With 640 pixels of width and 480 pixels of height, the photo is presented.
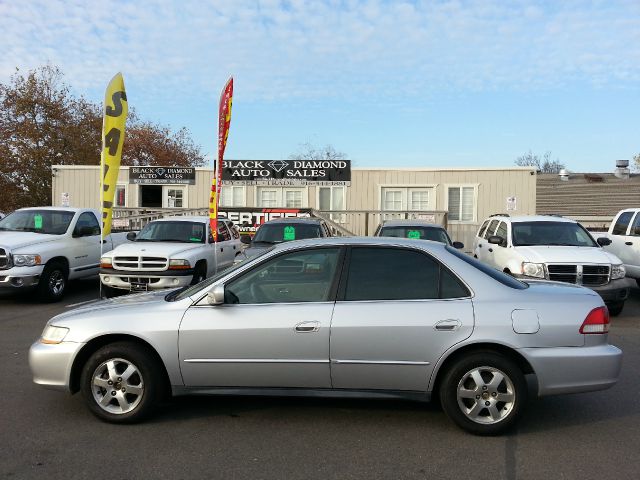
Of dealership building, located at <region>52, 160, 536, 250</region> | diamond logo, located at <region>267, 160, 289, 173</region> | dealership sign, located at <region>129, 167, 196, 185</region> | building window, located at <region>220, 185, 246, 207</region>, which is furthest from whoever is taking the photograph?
building window, located at <region>220, 185, 246, 207</region>

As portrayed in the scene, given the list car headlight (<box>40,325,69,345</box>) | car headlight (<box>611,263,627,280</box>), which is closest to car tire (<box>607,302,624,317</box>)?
car headlight (<box>611,263,627,280</box>)

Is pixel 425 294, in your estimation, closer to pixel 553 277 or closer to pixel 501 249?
pixel 553 277

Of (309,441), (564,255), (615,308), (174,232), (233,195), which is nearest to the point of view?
(309,441)

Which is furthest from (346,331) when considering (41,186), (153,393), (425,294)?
(41,186)

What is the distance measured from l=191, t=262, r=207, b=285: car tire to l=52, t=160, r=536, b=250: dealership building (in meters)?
9.56

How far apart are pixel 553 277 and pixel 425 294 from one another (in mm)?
5709

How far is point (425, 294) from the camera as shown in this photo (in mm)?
4312

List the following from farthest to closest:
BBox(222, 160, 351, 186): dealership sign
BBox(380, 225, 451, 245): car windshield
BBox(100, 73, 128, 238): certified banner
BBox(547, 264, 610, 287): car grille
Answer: BBox(222, 160, 351, 186): dealership sign → BBox(380, 225, 451, 245): car windshield → BBox(100, 73, 128, 238): certified banner → BBox(547, 264, 610, 287): car grille

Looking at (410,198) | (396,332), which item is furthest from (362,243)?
(410,198)

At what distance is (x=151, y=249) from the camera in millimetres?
10039

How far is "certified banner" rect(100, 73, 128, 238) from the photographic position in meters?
10.8

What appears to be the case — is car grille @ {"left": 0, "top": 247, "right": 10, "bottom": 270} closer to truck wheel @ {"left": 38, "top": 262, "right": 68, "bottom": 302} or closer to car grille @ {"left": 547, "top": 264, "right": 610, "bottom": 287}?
truck wheel @ {"left": 38, "top": 262, "right": 68, "bottom": 302}

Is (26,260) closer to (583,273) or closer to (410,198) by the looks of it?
(583,273)

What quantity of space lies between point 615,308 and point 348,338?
7.13 m
